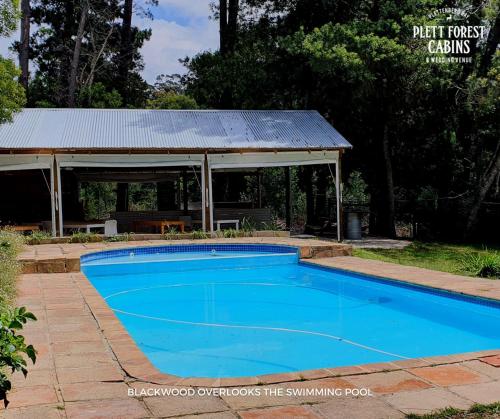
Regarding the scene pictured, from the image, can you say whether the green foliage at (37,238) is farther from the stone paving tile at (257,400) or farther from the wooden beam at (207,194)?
the stone paving tile at (257,400)

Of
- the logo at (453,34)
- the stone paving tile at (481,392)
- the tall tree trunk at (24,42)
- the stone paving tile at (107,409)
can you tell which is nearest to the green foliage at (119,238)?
the logo at (453,34)

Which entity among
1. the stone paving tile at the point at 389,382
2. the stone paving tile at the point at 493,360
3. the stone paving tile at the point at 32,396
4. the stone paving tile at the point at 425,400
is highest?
the stone paving tile at the point at 32,396

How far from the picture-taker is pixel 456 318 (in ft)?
23.0

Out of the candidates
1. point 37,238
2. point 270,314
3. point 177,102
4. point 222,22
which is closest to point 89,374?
point 270,314

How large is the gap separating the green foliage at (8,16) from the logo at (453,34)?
9761 millimetres

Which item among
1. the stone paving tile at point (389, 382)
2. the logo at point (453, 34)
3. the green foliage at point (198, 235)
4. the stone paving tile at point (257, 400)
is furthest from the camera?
the logo at point (453, 34)

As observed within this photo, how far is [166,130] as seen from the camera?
15680 mm

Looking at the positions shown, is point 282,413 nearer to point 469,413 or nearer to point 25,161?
point 469,413

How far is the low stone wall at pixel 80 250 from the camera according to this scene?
9.21 metres

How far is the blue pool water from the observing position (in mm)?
5773

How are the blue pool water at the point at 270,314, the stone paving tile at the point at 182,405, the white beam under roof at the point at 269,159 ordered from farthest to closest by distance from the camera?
the white beam under roof at the point at 269,159, the blue pool water at the point at 270,314, the stone paving tile at the point at 182,405

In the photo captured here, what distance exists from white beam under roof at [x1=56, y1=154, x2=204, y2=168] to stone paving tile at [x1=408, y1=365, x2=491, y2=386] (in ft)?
36.7

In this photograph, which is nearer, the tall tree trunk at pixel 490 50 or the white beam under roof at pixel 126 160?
the white beam under roof at pixel 126 160

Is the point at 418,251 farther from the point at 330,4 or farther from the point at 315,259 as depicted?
the point at 330,4
